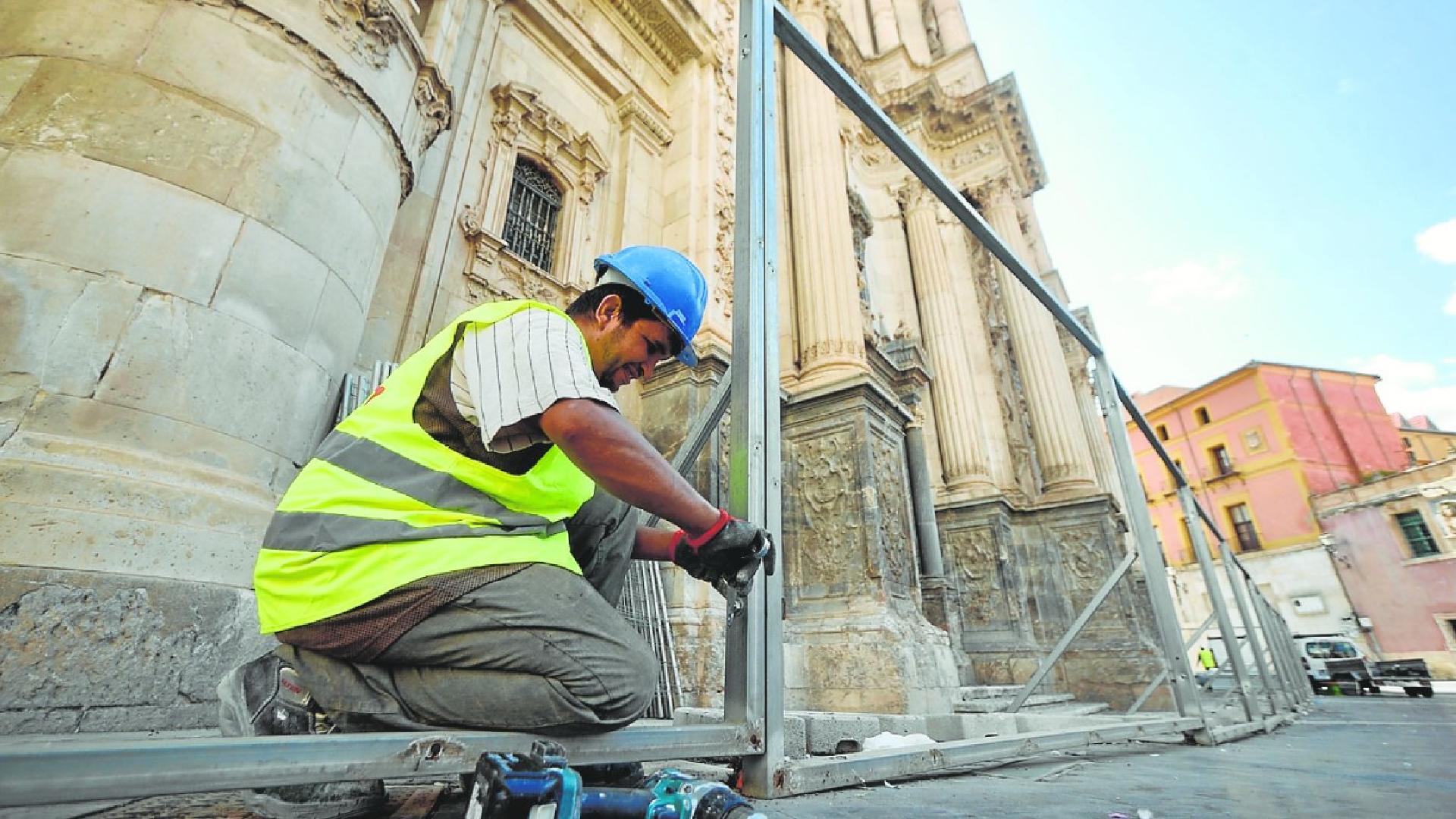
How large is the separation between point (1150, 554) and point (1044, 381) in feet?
25.3

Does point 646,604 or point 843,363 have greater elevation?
point 843,363

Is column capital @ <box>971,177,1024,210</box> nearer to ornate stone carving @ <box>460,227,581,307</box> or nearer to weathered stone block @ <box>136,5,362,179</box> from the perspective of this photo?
ornate stone carving @ <box>460,227,581,307</box>

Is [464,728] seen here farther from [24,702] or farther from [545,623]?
[24,702]

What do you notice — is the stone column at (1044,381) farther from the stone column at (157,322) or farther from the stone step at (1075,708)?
the stone column at (157,322)

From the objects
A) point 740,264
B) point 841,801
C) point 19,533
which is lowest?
point 841,801

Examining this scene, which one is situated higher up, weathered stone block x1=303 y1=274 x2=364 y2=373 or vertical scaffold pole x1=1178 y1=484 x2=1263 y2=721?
weathered stone block x1=303 y1=274 x2=364 y2=373

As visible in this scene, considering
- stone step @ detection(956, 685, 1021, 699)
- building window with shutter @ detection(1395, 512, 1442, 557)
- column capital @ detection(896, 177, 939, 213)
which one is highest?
column capital @ detection(896, 177, 939, 213)

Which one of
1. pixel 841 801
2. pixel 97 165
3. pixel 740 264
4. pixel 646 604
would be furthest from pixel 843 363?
pixel 97 165

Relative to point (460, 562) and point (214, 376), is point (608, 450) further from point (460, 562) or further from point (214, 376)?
point (214, 376)

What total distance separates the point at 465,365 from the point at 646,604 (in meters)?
3.51

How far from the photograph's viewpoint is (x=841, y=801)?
150 cm

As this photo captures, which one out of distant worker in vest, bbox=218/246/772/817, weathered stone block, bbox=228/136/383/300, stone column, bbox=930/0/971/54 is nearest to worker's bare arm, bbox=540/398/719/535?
distant worker in vest, bbox=218/246/772/817

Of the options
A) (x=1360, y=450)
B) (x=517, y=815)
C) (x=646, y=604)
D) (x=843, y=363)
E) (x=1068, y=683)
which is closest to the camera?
(x=517, y=815)

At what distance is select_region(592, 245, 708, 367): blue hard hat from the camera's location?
62.4 inches
